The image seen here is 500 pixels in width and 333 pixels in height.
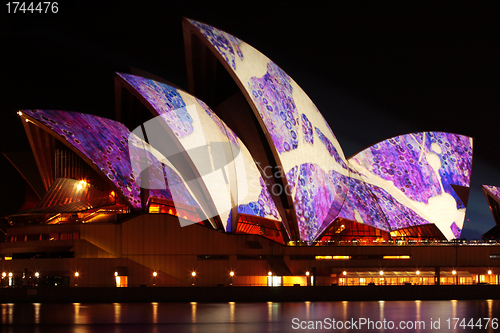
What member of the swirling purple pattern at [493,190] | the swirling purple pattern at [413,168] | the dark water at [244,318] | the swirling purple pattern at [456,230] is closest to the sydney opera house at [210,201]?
the swirling purple pattern at [413,168]

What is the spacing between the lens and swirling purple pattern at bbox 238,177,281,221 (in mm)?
36344

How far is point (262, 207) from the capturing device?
37.2m

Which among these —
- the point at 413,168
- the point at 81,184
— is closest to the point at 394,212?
the point at 413,168

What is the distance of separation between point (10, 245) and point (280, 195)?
17.3 metres

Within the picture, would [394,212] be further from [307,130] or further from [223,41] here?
[223,41]

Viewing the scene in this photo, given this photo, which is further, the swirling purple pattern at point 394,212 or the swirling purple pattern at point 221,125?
the swirling purple pattern at point 394,212

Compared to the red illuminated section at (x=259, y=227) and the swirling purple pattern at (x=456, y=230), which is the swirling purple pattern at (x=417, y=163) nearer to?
the swirling purple pattern at (x=456, y=230)

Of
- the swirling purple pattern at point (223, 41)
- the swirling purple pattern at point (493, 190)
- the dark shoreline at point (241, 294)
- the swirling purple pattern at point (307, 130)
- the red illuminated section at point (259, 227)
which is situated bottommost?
the dark shoreline at point (241, 294)

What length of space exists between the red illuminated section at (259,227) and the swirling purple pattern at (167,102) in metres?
6.81

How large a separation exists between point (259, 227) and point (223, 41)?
40.6 ft

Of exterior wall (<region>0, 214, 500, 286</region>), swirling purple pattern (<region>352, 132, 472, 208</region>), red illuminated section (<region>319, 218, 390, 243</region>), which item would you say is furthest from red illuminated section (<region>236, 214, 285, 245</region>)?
swirling purple pattern (<region>352, 132, 472, 208</region>)

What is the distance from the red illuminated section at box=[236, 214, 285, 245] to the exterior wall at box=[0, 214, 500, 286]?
179 centimetres

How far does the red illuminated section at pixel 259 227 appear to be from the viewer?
37.8 meters

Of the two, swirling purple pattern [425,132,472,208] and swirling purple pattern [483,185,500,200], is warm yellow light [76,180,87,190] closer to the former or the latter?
swirling purple pattern [425,132,472,208]
